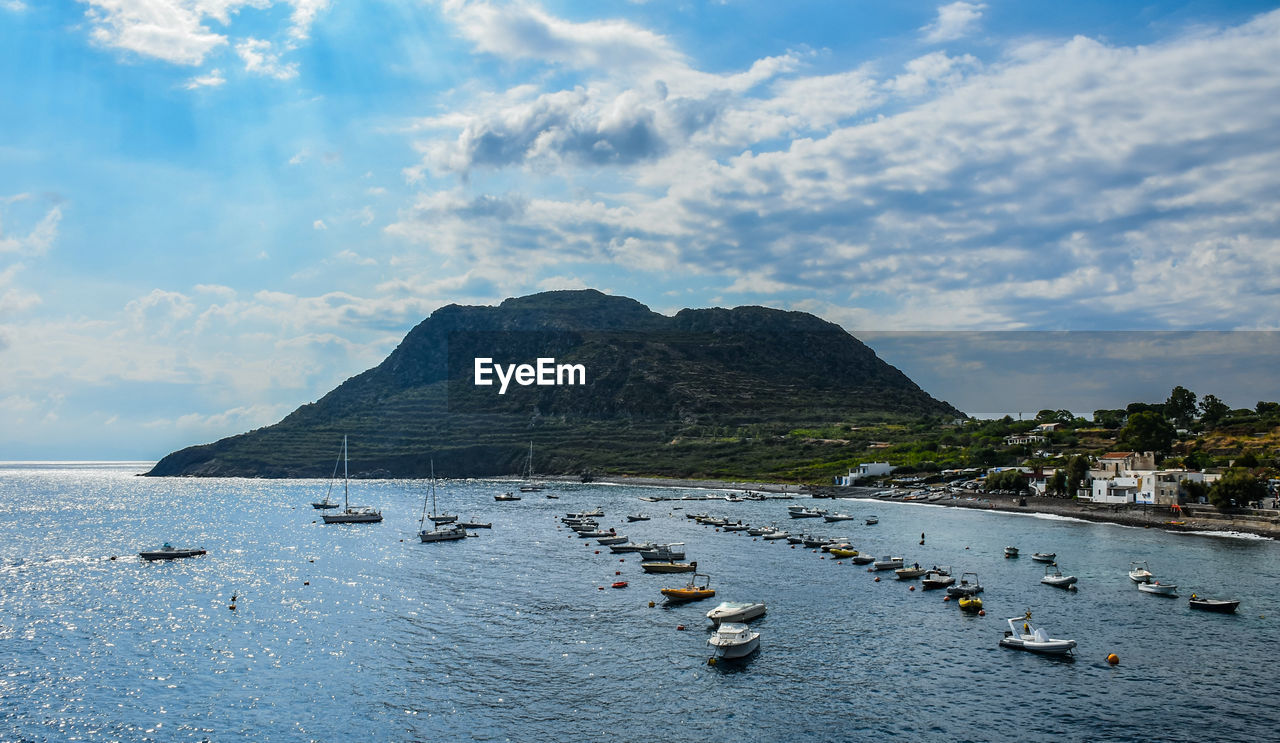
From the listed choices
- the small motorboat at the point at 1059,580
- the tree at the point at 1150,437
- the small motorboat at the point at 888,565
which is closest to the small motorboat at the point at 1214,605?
the small motorboat at the point at 1059,580

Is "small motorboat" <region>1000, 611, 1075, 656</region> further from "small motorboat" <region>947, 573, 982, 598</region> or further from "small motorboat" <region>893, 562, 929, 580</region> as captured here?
"small motorboat" <region>893, 562, 929, 580</region>

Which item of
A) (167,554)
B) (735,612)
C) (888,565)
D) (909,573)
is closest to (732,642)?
(735,612)

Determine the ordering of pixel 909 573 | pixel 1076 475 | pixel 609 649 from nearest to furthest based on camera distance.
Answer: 1. pixel 609 649
2. pixel 909 573
3. pixel 1076 475

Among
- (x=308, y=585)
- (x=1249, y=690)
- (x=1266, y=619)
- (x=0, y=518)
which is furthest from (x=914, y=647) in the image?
(x=0, y=518)

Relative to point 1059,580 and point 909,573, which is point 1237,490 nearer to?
point 1059,580

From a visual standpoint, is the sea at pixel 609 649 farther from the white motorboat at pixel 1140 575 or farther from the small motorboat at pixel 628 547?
the white motorboat at pixel 1140 575

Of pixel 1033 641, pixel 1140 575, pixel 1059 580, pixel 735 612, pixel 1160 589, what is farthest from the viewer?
pixel 1140 575

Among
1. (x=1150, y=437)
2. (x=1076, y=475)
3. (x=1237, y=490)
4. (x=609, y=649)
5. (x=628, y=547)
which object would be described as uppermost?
(x=1150, y=437)

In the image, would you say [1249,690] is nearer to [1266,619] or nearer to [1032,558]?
[1266,619]
